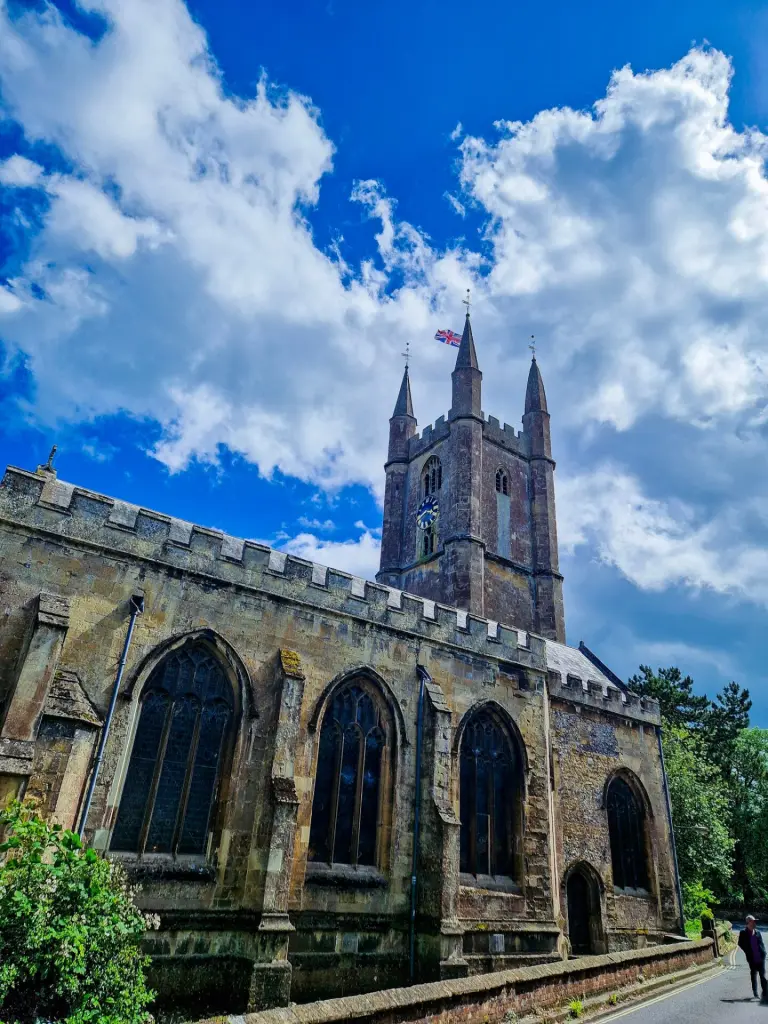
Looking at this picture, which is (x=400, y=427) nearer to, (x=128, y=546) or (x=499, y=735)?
(x=499, y=735)

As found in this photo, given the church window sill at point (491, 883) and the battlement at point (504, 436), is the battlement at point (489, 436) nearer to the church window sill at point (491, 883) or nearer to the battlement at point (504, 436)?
the battlement at point (504, 436)

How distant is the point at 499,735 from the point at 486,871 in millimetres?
3203

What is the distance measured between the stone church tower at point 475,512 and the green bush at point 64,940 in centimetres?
2355

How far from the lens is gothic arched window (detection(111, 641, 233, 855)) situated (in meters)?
11.5

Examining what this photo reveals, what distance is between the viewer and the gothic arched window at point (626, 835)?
19673 millimetres

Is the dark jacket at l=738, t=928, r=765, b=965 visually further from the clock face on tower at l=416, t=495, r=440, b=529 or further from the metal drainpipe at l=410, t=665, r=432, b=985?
the clock face on tower at l=416, t=495, r=440, b=529

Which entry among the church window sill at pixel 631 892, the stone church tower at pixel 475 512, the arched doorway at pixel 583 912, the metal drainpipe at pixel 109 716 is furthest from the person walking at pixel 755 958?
the stone church tower at pixel 475 512

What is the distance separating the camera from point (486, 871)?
15.7 metres

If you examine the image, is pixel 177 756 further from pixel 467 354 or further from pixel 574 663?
pixel 467 354

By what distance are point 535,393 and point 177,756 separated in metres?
33.6

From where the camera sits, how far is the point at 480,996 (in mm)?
8602

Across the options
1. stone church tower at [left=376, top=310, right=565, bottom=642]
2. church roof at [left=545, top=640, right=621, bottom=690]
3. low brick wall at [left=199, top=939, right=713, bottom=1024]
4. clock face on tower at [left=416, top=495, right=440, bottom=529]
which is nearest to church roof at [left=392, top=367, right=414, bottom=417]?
stone church tower at [left=376, top=310, right=565, bottom=642]

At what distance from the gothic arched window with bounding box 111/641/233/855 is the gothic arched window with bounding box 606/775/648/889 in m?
13.3

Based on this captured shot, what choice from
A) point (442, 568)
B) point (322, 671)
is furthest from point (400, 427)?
point (322, 671)
